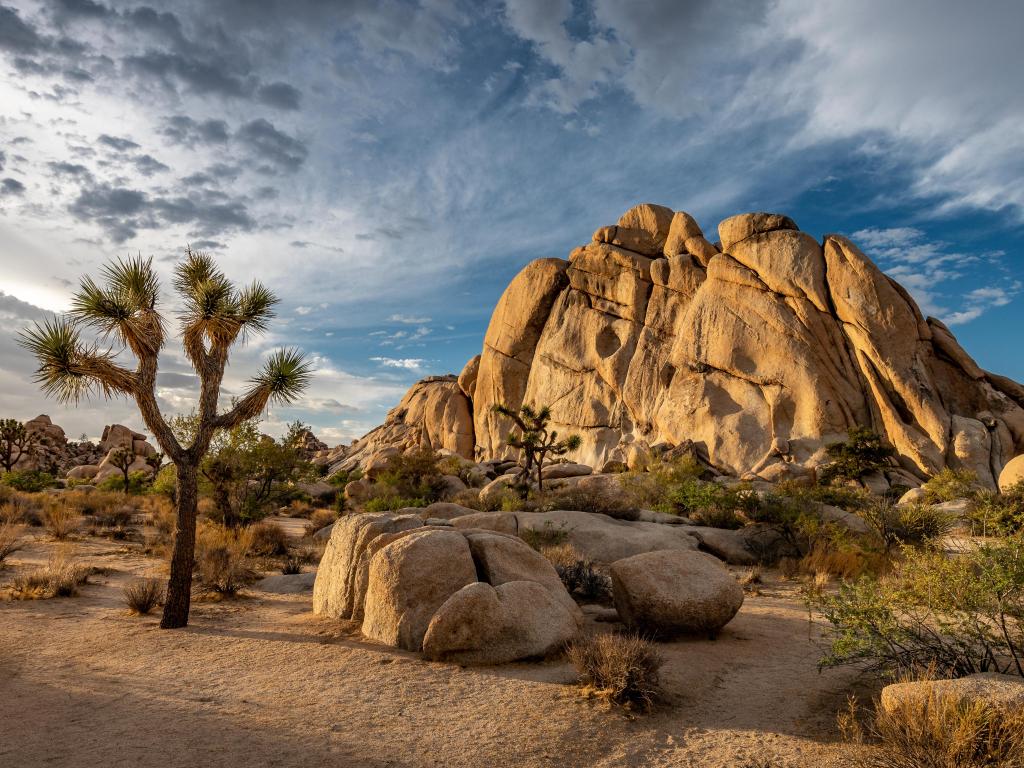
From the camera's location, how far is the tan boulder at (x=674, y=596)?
848 cm

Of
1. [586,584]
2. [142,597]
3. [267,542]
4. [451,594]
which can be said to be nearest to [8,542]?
[267,542]

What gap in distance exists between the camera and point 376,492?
2922 centimetres

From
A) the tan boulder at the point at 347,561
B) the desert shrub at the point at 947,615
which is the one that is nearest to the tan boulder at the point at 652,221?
the tan boulder at the point at 347,561

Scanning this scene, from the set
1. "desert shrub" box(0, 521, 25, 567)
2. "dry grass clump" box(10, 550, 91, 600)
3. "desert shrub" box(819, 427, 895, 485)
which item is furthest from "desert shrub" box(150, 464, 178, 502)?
"desert shrub" box(819, 427, 895, 485)

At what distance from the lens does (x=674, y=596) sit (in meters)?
8.50

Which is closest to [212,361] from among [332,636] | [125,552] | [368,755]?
[332,636]

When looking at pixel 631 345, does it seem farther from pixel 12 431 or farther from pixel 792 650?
pixel 12 431

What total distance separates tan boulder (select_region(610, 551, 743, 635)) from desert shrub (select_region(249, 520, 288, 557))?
11.1 metres

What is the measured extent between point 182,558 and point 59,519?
1315 centimetres

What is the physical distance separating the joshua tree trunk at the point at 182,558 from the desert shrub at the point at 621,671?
6.32 meters

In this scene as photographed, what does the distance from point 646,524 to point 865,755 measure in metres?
10.5

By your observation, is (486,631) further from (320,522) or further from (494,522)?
(320,522)

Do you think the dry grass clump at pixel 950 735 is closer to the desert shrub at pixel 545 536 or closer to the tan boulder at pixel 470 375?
the desert shrub at pixel 545 536

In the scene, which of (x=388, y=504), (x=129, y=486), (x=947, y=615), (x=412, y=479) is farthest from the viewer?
(x=129, y=486)
